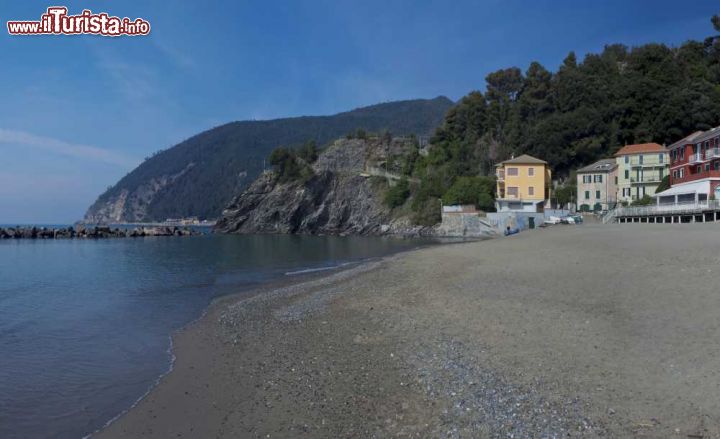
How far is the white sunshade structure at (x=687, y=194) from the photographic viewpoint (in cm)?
4069

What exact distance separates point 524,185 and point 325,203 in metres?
48.5

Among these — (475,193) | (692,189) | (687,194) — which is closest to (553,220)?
(687,194)

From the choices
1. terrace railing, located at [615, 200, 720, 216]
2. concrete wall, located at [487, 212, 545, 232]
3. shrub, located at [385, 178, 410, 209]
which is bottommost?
concrete wall, located at [487, 212, 545, 232]

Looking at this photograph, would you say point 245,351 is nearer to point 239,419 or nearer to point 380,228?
point 239,419

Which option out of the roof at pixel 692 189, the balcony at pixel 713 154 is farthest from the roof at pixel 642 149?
the balcony at pixel 713 154

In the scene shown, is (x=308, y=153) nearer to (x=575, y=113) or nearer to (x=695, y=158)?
(x=575, y=113)

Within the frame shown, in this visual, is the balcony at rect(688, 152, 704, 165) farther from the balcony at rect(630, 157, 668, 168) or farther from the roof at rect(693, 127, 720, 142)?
the balcony at rect(630, 157, 668, 168)

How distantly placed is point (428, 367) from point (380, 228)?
3105 inches

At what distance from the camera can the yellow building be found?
63.6 meters

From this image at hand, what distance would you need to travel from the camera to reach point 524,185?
210 ft

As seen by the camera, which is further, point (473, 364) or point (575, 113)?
point (575, 113)

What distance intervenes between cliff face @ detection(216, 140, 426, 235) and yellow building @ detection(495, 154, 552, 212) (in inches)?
934

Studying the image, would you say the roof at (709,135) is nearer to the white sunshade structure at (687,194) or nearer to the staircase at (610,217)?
the white sunshade structure at (687,194)

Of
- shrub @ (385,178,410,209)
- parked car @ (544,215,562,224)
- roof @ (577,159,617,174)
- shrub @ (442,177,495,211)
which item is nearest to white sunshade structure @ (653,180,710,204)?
parked car @ (544,215,562,224)
